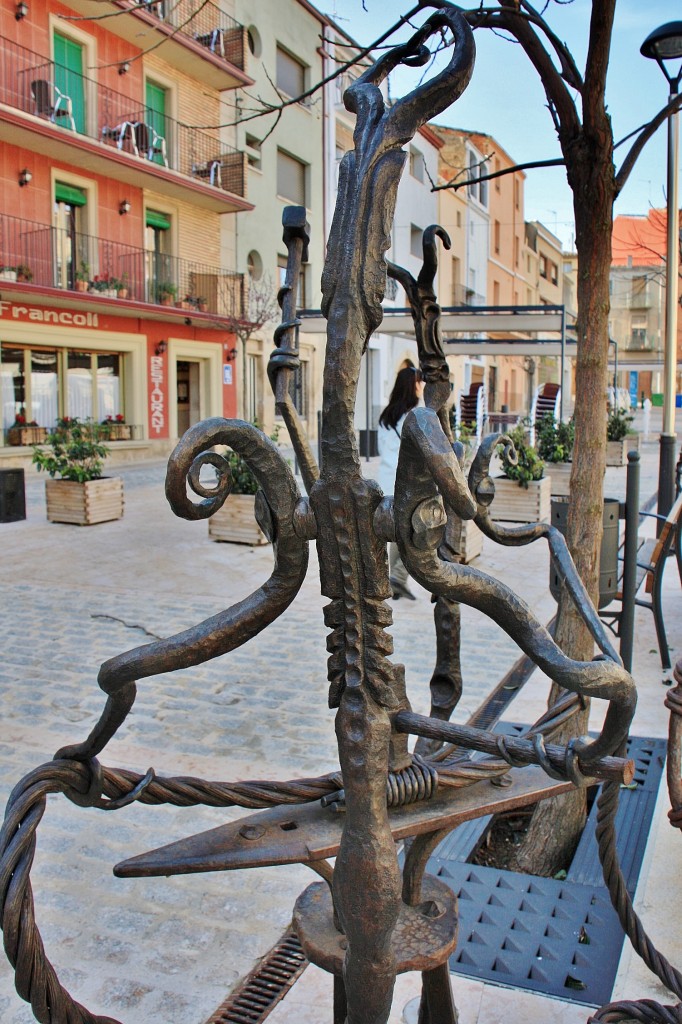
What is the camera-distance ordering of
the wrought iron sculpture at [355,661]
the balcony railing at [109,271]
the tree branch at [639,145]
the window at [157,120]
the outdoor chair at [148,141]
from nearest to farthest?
1. the wrought iron sculpture at [355,661]
2. the tree branch at [639,145]
3. the balcony railing at [109,271]
4. the outdoor chair at [148,141]
5. the window at [157,120]

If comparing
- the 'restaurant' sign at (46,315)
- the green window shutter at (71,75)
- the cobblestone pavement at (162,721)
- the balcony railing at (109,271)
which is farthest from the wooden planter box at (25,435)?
the cobblestone pavement at (162,721)

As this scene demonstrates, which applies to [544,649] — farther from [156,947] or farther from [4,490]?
[4,490]

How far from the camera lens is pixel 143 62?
862 inches

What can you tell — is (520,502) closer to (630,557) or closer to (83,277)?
(630,557)

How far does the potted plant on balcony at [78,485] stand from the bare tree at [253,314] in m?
11.4

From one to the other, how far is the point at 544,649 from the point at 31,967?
82 centimetres

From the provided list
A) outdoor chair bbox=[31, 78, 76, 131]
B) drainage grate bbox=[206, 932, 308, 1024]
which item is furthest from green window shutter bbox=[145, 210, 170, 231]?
drainage grate bbox=[206, 932, 308, 1024]

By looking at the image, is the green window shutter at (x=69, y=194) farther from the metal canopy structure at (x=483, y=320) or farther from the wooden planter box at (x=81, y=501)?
the wooden planter box at (x=81, y=501)

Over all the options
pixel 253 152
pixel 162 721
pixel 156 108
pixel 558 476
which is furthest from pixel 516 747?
pixel 253 152

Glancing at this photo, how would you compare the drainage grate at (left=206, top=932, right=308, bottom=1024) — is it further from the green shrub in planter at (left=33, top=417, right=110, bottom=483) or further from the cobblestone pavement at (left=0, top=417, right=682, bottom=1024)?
the green shrub in planter at (left=33, top=417, right=110, bottom=483)

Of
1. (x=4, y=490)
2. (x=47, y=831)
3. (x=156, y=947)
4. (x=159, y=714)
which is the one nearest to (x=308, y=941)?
(x=156, y=947)

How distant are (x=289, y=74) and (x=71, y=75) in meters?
9.36

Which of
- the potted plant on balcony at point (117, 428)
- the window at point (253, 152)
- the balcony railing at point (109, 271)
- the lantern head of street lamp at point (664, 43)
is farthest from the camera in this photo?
the window at point (253, 152)

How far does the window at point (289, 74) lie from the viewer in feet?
87.4
